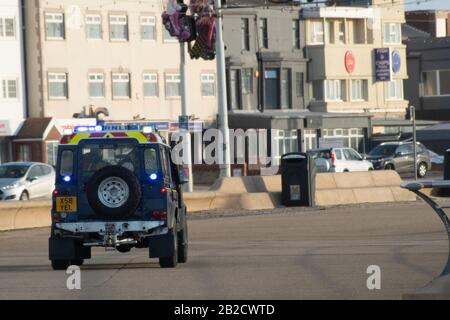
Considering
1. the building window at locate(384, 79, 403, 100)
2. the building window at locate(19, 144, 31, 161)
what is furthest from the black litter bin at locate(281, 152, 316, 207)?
the building window at locate(384, 79, 403, 100)

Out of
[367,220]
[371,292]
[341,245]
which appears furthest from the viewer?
[367,220]

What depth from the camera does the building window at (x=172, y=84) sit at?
235 feet

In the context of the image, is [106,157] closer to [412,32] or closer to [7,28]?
[7,28]

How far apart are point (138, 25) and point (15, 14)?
24.5 ft

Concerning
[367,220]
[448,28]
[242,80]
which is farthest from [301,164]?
[448,28]

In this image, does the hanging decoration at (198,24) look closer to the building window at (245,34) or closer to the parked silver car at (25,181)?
the parked silver car at (25,181)

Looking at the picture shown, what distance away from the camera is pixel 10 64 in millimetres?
65438

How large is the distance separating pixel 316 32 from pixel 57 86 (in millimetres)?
20725

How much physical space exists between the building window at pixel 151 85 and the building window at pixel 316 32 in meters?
13.8

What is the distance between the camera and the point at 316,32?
267 feet

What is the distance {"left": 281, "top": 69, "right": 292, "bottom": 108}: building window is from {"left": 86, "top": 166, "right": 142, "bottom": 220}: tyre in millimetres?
60826

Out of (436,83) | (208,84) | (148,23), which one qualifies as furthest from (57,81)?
(436,83)

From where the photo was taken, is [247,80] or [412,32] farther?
[412,32]

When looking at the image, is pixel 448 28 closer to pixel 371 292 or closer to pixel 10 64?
pixel 10 64
